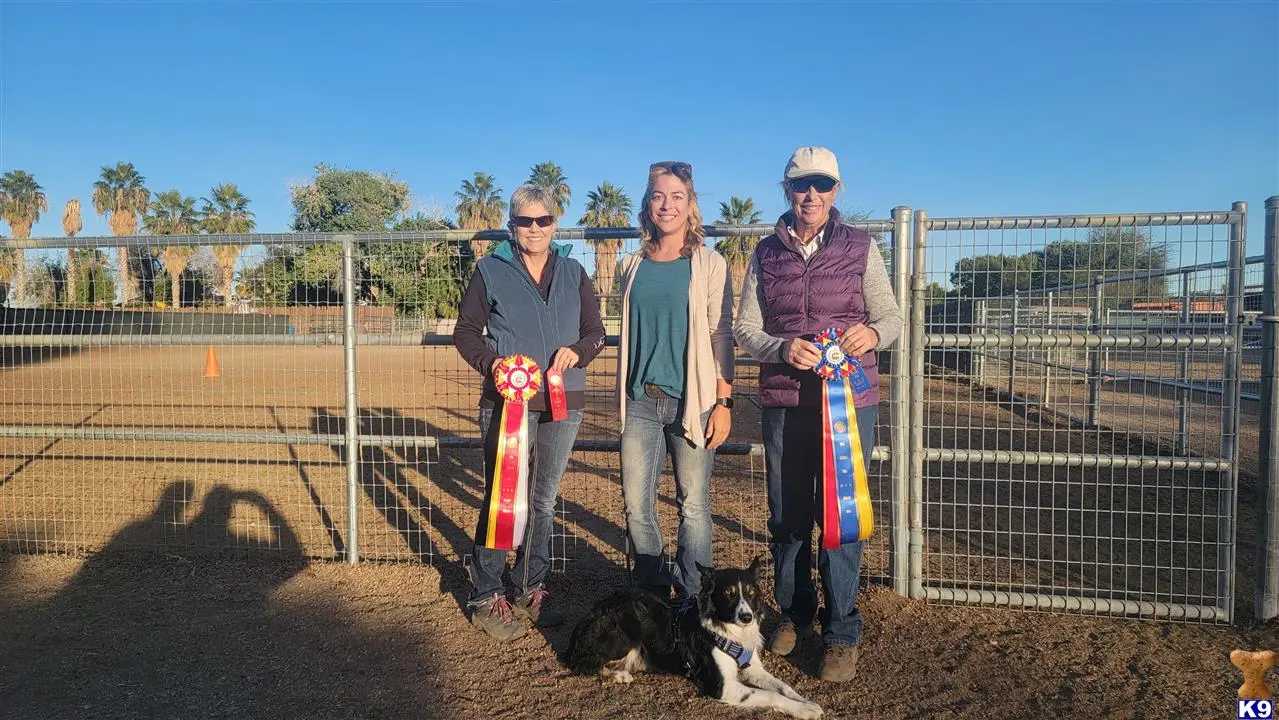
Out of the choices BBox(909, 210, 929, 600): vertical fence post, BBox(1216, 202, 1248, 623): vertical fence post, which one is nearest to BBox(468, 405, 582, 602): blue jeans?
BBox(909, 210, 929, 600): vertical fence post

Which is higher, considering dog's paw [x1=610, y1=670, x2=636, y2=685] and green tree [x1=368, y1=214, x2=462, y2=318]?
green tree [x1=368, y1=214, x2=462, y2=318]

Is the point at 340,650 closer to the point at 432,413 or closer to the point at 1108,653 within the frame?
the point at 1108,653

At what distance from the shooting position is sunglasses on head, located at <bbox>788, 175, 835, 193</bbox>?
325cm

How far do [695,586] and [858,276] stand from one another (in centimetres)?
169

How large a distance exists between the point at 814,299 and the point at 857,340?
11.2 inches

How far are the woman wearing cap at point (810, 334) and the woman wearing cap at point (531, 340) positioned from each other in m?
0.87

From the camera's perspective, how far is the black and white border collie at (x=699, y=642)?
302cm

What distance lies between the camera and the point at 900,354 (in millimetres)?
3928

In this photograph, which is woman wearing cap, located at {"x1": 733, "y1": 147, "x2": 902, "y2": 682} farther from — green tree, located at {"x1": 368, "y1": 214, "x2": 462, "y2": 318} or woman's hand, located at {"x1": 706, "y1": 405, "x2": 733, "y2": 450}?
green tree, located at {"x1": 368, "y1": 214, "x2": 462, "y2": 318}

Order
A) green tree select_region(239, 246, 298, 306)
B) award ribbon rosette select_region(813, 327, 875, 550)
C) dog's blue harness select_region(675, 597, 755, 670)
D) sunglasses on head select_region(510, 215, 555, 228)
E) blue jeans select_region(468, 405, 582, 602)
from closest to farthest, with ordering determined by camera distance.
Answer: dog's blue harness select_region(675, 597, 755, 670)
award ribbon rosette select_region(813, 327, 875, 550)
sunglasses on head select_region(510, 215, 555, 228)
blue jeans select_region(468, 405, 582, 602)
green tree select_region(239, 246, 298, 306)

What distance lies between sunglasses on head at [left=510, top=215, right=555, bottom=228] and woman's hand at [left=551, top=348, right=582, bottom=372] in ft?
2.07

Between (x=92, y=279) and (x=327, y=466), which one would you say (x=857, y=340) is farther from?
(x=327, y=466)

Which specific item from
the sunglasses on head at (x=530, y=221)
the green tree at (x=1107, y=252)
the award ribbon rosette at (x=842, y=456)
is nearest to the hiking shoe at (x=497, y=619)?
the award ribbon rosette at (x=842, y=456)
